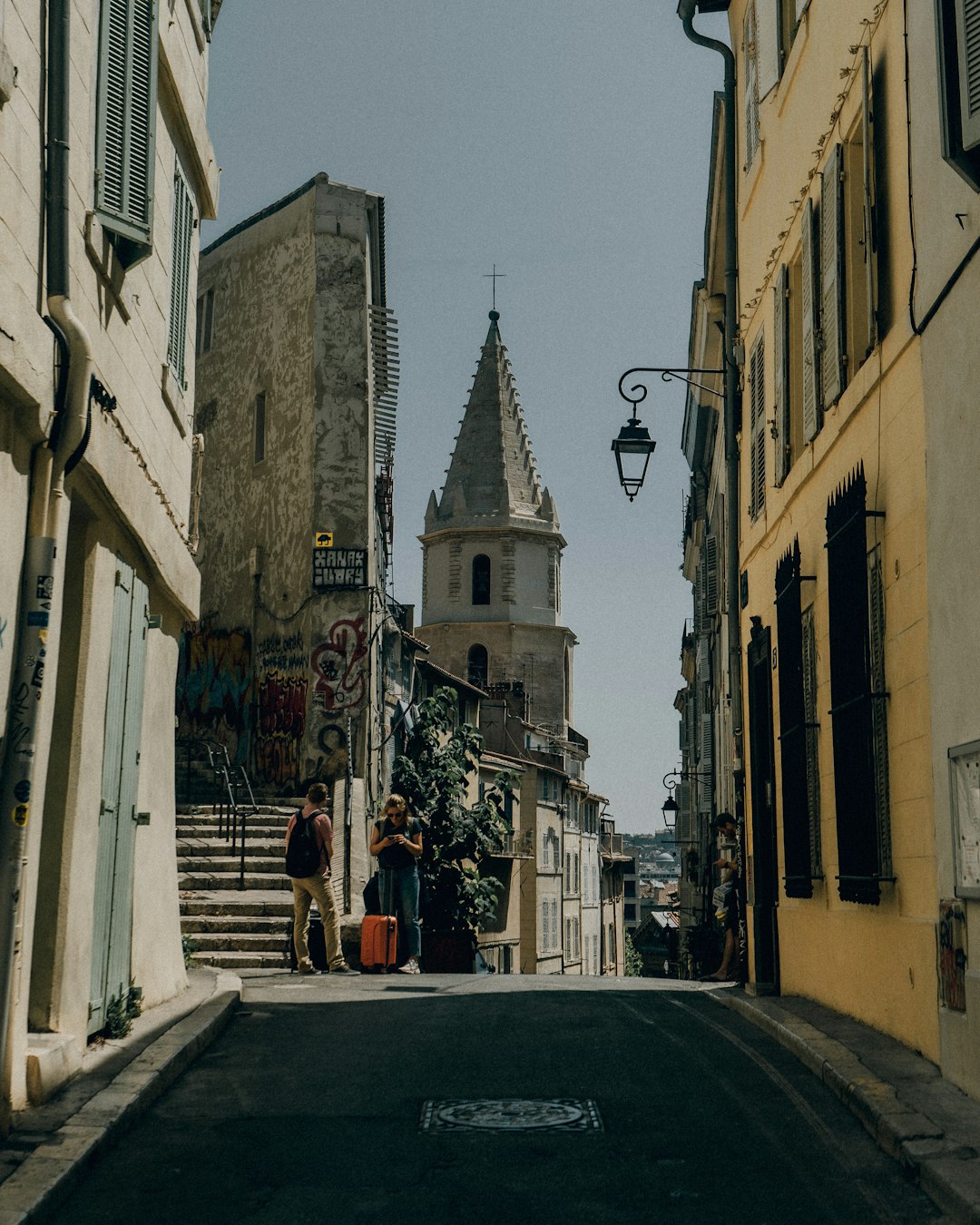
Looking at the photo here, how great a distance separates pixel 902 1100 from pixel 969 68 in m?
4.57

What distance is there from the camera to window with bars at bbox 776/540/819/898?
453 inches

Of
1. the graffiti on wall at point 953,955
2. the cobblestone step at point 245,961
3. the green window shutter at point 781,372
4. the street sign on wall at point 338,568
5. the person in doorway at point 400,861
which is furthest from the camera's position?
the street sign on wall at point 338,568

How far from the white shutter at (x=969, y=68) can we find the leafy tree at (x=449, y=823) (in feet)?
48.0

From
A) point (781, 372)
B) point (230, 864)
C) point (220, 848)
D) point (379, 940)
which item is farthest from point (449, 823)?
point (781, 372)

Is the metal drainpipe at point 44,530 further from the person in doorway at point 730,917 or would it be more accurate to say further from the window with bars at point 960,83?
the person in doorway at point 730,917

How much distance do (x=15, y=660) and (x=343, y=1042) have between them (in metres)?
3.88

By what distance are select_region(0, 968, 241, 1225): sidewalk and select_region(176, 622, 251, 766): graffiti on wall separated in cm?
1407

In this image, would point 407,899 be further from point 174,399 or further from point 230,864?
point 174,399

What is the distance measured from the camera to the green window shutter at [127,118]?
8.29 meters

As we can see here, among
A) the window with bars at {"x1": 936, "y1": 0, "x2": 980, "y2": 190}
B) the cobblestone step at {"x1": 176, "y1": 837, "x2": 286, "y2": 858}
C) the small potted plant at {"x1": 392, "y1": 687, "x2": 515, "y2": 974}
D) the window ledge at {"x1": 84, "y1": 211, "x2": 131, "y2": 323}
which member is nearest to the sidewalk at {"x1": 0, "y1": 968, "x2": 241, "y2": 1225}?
the window ledge at {"x1": 84, "y1": 211, "x2": 131, "y2": 323}

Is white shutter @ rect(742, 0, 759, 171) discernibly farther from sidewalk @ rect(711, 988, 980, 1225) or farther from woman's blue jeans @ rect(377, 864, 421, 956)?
sidewalk @ rect(711, 988, 980, 1225)

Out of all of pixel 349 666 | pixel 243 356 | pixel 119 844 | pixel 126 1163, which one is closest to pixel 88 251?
pixel 119 844

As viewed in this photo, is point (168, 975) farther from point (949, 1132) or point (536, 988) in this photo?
point (949, 1132)

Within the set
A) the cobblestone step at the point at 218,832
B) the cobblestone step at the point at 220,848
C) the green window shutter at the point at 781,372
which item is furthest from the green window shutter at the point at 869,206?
the cobblestone step at the point at 218,832
